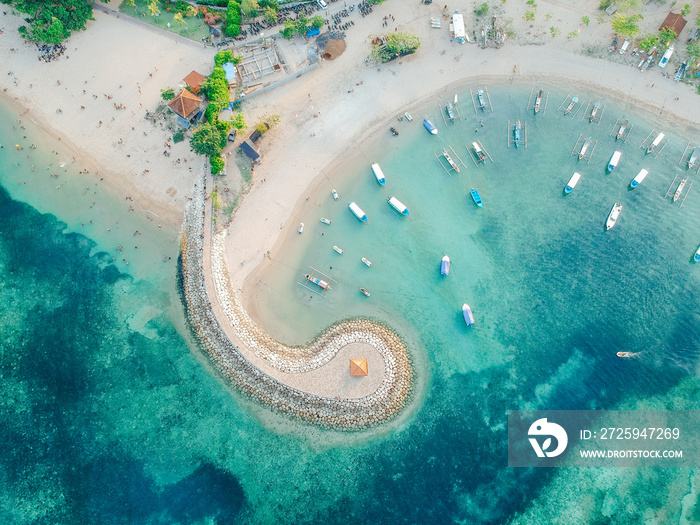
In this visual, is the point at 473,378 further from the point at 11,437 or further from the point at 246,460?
the point at 11,437

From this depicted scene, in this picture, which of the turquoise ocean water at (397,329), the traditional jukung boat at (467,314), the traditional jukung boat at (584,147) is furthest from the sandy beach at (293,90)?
the traditional jukung boat at (467,314)

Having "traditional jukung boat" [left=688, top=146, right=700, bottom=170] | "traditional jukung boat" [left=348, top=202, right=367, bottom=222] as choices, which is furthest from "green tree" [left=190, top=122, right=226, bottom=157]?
"traditional jukung boat" [left=688, top=146, right=700, bottom=170]

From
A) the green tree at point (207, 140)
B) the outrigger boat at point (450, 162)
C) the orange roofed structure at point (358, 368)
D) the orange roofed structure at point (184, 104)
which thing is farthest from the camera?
the outrigger boat at point (450, 162)

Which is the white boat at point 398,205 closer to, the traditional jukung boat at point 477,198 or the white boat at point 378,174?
the white boat at point 378,174

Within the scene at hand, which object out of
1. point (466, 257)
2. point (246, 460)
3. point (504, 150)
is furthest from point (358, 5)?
point (246, 460)

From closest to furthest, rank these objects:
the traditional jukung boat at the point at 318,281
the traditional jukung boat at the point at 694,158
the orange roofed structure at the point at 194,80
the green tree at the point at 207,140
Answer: the green tree at the point at 207,140, the traditional jukung boat at the point at 318,281, the orange roofed structure at the point at 194,80, the traditional jukung boat at the point at 694,158

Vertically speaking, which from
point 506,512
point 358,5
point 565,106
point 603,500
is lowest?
point 506,512

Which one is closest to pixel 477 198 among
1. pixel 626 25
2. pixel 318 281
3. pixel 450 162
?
pixel 450 162

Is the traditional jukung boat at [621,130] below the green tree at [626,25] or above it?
below
